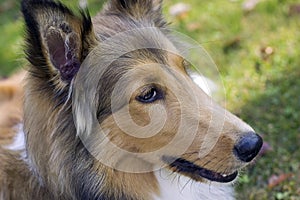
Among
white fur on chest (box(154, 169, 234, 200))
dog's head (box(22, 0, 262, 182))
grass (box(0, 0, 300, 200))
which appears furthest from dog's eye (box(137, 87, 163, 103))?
grass (box(0, 0, 300, 200))

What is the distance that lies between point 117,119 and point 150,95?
20 centimetres

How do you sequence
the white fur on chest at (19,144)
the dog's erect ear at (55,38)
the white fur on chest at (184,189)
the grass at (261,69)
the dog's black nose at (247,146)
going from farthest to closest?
the grass at (261,69)
the white fur on chest at (19,144)
the white fur on chest at (184,189)
the dog's black nose at (247,146)
the dog's erect ear at (55,38)

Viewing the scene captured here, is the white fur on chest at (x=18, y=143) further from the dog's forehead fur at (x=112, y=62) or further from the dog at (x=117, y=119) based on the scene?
the dog's forehead fur at (x=112, y=62)

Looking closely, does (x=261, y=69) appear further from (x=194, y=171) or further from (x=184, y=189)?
(x=194, y=171)

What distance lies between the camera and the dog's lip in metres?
3.03

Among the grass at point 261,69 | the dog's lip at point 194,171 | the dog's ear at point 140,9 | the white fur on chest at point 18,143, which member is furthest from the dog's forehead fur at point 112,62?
the grass at point 261,69

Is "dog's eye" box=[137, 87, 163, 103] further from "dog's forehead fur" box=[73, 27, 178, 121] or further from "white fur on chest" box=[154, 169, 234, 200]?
"white fur on chest" box=[154, 169, 234, 200]

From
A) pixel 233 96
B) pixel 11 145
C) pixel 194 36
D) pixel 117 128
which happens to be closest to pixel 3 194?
pixel 11 145

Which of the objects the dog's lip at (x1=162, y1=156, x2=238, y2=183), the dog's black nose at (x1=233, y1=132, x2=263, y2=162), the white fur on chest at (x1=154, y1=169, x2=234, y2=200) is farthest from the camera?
the white fur on chest at (x1=154, y1=169, x2=234, y2=200)

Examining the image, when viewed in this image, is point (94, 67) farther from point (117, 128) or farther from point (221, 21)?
point (221, 21)

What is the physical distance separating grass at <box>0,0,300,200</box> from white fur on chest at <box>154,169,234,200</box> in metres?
0.63

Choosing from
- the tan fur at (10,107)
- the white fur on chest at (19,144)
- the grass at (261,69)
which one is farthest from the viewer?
the grass at (261,69)

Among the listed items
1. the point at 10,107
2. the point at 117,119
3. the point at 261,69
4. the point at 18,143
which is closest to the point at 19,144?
the point at 18,143

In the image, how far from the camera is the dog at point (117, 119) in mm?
2873
